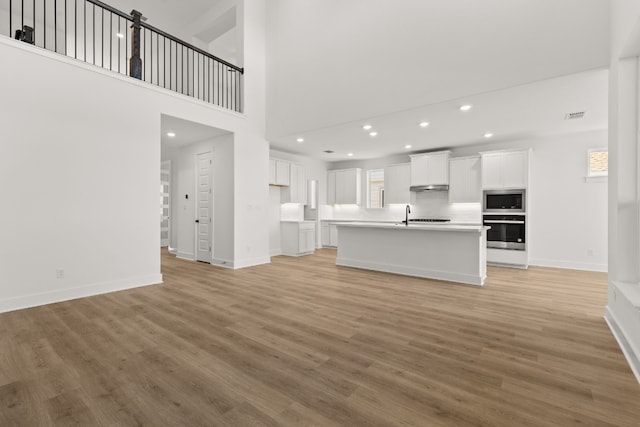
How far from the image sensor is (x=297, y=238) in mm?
7559

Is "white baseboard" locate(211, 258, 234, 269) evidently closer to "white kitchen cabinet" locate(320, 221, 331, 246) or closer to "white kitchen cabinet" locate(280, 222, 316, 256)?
"white kitchen cabinet" locate(280, 222, 316, 256)

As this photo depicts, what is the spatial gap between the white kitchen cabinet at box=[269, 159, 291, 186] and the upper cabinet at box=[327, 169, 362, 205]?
6.47 ft

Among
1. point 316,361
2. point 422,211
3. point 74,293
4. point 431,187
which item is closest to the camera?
point 316,361

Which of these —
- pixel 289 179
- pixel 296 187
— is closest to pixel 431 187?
pixel 296 187

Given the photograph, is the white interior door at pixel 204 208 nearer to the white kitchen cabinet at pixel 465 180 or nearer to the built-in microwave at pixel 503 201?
the white kitchen cabinet at pixel 465 180

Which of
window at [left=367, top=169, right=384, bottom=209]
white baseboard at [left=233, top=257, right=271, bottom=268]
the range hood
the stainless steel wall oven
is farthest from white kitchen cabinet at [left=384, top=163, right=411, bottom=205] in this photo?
white baseboard at [left=233, top=257, right=271, bottom=268]

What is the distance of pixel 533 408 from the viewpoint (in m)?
1.64

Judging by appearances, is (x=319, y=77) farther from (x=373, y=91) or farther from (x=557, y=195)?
(x=557, y=195)

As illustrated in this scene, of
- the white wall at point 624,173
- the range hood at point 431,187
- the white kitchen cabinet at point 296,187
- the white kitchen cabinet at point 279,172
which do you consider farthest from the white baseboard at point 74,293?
the range hood at point 431,187

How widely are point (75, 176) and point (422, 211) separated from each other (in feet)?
24.3

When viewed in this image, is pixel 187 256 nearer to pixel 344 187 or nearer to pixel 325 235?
pixel 325 235

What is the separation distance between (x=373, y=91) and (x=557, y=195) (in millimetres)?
4711

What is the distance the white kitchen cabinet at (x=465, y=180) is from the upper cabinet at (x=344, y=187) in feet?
9.34

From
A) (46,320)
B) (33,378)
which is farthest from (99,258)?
(33,378)
